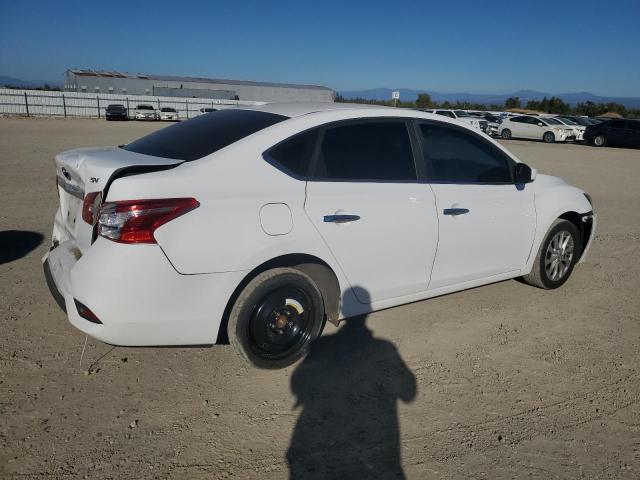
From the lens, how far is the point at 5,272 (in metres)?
4.98

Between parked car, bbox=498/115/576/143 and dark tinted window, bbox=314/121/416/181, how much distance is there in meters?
29.7

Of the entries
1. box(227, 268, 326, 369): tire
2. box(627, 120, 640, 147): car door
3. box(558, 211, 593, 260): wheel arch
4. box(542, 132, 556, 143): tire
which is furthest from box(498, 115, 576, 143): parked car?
box(227, 268, 326, 369): tire

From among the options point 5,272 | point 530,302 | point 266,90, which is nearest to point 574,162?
point 530,302

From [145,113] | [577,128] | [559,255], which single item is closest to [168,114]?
[145,113]

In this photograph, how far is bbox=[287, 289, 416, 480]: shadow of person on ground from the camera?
2627 millimetres

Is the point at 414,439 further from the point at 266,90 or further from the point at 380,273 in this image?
the point at 266,90

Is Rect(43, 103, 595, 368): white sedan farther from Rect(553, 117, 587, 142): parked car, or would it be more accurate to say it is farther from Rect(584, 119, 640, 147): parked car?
Rect(553, 117, 587, 142): parked car

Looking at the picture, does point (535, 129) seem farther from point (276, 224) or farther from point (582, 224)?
point (276, 224)

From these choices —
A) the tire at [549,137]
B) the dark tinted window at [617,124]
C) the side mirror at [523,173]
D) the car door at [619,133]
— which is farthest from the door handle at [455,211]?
the tire at [549,137]

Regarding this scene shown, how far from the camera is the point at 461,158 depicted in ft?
13.9

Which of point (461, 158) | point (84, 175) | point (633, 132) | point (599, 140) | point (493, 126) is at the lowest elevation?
point (493, 126)

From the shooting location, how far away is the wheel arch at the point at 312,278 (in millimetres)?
3168

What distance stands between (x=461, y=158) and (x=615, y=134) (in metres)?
28.6

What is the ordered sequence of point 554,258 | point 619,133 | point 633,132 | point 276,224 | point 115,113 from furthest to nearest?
point 115,113
point 619,133
point 633,132
point 554,258
point 276,224
